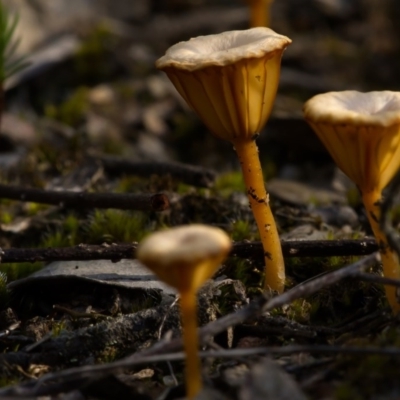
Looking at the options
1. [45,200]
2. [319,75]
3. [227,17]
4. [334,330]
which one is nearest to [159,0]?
[227,17]

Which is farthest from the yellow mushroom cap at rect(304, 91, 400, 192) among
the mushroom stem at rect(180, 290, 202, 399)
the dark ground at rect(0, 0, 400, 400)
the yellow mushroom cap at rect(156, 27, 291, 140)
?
the mushroom stem at rect(180, 290, 202, 399)

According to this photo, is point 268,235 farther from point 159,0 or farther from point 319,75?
point 159,0

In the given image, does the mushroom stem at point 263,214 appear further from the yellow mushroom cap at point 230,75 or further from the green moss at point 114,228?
the green moss at point 114,228

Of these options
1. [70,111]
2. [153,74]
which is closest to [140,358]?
[70,111]

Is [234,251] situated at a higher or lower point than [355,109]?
lower

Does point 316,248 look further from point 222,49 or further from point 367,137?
point 222,49

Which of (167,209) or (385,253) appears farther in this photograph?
(167,209)

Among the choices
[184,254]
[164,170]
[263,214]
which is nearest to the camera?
[184,254]

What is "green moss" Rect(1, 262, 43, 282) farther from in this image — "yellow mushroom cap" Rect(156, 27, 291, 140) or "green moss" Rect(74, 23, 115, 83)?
"green moss" Rect(74, 23, 115, 83)
